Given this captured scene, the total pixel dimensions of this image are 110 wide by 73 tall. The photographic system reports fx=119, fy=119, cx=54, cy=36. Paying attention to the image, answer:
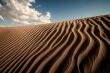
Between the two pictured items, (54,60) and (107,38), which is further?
(107,38)

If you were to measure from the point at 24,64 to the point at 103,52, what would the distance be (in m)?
1.81

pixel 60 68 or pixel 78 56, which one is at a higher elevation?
pixel 78 56

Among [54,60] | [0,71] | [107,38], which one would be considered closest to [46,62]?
[54,60]

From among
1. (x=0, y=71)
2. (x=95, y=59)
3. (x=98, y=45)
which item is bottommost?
(x=0, y=71)

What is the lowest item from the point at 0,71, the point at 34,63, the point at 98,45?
the point at 0,71

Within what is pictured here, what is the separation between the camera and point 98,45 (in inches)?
109

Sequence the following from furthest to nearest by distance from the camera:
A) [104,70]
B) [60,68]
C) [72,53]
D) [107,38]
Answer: [107,38], [72,53], [60,68], [104,70]

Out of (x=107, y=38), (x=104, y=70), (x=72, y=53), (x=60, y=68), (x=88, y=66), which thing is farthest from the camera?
(x=107, y=38)

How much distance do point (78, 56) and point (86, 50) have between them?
0.90 ft

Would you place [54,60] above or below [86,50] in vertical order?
below

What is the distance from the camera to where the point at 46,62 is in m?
2.67

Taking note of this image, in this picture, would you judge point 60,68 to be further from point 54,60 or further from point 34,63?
point 34,63

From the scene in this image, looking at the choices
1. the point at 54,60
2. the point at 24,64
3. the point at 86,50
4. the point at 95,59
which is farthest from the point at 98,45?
the point at 24,64

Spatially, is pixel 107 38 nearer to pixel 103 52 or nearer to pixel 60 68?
pixel 103 52
